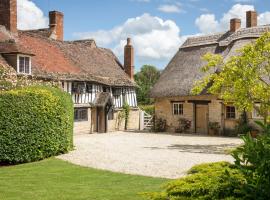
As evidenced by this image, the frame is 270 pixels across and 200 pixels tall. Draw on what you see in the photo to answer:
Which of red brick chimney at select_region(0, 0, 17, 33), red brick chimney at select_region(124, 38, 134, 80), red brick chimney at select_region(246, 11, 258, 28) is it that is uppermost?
red brick chimney at select_region(246, 11, 258, 28)

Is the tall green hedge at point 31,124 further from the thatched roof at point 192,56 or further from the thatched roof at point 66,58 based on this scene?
the thatched roof at point 192,56

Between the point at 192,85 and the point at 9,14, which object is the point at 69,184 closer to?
the point at 9,14

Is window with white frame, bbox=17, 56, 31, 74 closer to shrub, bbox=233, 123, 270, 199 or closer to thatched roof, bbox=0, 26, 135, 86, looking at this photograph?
thatched roof, bbox=0, 26, 135, 86

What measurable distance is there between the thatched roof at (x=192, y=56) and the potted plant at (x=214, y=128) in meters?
2.75

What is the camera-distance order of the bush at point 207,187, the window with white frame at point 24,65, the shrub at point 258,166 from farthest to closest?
the window with white frame at point 24,65 < the bush at point 207,187 < the shrub at point 258,166

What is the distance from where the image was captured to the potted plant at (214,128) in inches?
1175

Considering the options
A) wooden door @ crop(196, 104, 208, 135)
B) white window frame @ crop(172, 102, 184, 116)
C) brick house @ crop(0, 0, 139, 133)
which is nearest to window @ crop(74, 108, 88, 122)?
brick house @ crop(0, 0, 139, 133)

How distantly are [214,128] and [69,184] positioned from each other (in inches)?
768

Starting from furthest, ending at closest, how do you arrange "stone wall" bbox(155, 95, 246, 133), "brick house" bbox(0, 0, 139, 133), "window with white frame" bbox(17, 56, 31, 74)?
"stone wall" bbox(155, 95, 246, 133) < "brick house" bbox(0, 0, 139, 133) < "window with white frame" bbox(17, 56, 31, 74)

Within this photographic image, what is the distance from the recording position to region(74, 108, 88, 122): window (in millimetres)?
30016

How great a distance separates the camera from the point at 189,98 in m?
31.3

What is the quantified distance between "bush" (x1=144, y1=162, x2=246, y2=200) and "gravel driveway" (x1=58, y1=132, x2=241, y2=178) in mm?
6738

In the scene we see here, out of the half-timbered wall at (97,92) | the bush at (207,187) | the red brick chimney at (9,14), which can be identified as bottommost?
the bush at (207,187)

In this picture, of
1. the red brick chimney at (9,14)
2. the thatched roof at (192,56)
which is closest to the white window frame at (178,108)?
the thatched roof at (192,56)
